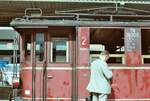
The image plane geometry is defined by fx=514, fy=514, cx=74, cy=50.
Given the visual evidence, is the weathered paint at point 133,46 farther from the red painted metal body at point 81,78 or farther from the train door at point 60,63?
the train door at point 60,63

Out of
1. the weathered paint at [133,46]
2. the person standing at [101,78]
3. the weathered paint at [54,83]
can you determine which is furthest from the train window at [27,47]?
the weathered paint at [133,46]

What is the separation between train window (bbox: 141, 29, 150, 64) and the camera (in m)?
13.0

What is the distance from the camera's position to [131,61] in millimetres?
12906

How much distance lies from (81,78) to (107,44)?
3.54 ft

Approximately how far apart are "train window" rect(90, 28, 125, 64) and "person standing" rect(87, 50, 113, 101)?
2.30 ft

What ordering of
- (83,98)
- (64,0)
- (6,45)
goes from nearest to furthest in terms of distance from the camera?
(83,98), (64,0), (6,45)

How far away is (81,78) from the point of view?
41.9ft

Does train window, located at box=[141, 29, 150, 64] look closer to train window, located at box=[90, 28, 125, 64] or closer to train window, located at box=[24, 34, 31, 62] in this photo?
train window, located at box=[90, 28, 125, 64]

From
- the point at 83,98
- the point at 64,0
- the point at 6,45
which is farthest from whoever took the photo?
the point at 6,45

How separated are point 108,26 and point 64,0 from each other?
42.1 ft

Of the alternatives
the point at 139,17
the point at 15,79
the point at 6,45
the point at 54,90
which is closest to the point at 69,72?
the point at 54,90

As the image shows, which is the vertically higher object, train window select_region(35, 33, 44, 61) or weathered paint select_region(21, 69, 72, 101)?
train window select_region(35, 33, 44, 61)

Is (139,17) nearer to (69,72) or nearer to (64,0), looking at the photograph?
(69,72)

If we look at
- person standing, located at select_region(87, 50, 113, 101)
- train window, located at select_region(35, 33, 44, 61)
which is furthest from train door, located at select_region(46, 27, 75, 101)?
person standing, located at select_region(87, 50, 113, 101)
